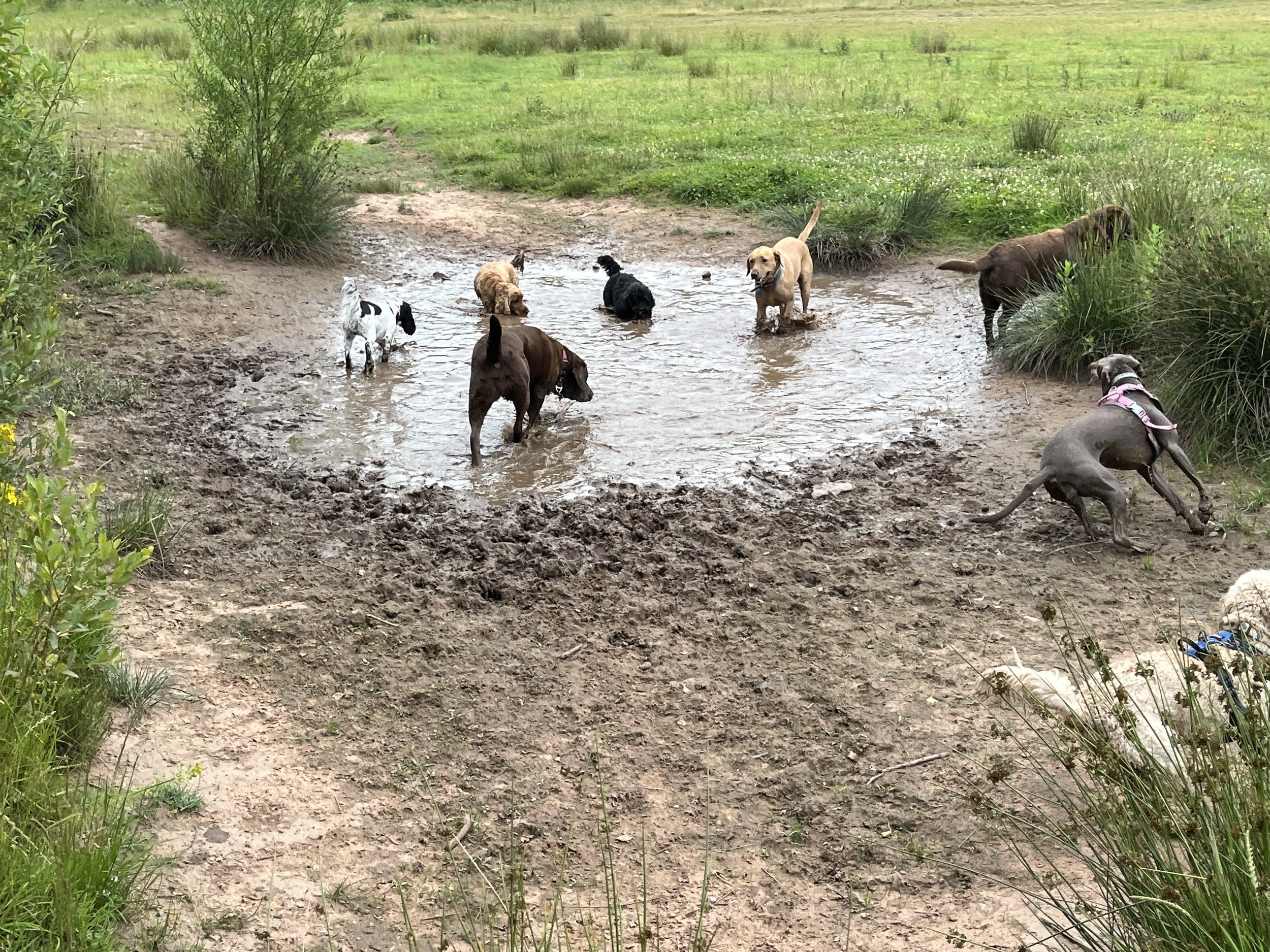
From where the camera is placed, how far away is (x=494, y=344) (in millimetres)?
7930

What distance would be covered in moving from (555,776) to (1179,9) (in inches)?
1784

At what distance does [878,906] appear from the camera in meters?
3.94

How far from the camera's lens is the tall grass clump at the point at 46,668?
3.23 metres

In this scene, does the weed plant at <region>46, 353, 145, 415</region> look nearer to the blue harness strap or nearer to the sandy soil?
the sandy soil

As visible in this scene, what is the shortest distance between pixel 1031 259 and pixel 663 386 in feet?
11.2

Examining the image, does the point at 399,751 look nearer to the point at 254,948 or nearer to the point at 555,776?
the point at 555,776

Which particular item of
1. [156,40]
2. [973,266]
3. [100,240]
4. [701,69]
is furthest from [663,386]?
[156,40]

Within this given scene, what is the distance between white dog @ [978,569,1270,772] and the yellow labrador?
6.00 m

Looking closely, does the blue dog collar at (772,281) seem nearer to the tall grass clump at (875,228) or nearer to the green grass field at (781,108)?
the tall grass clump at (875,228)

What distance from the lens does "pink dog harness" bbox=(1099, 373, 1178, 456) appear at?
21.4 feet

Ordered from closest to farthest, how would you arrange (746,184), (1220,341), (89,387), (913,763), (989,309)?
(913,763) → (1220,341) → (89,387) → (989,309) → (746,184)

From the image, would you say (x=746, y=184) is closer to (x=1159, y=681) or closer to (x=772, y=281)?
(x=772, y=281)

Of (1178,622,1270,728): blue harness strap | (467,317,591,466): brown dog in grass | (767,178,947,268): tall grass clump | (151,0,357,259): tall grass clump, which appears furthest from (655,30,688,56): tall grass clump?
(1178,622,1270,728): blue harness strap

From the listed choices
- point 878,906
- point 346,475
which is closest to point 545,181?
point 346,475
